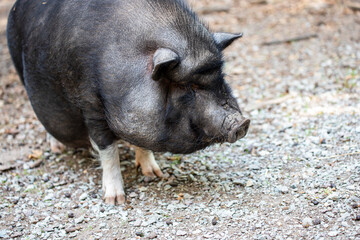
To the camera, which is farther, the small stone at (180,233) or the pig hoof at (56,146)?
the pig hoof at (56,146)

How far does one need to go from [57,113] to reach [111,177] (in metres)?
0.95

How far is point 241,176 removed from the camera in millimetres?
5047

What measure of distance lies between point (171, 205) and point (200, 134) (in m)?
0.88

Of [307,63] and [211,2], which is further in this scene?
[211,2]

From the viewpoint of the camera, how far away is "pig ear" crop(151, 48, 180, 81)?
3.88m

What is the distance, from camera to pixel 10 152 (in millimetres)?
6047

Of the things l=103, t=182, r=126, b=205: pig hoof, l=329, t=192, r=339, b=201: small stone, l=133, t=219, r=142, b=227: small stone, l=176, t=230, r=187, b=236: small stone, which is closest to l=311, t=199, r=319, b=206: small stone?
l=329, t=192, r=339, b=201: small stone

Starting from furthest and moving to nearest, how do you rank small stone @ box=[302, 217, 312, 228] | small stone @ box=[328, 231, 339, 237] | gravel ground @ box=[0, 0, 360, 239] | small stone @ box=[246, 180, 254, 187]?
1. small stone @ box=[246, 180, 254, 187]
2. gravel ground @ box=[0, 0, 360, 239]
3. small stone @ box=[302, 217, 312, 228]
4. small stone @ box=[328, 231, 339, 237]

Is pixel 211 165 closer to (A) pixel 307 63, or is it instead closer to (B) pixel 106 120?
(B) pixel 106 120

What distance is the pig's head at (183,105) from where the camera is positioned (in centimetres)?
412

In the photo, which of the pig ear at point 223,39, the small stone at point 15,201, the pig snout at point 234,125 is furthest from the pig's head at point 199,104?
the small stone at point 15,201

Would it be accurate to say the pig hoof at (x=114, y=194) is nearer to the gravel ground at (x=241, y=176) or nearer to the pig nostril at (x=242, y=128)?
the gravel ground at (x=241, y=176)

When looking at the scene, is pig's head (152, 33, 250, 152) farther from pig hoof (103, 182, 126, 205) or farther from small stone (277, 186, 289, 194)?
pig hoof (103, 182, 126, 205)

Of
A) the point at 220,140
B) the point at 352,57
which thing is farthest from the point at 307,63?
the point at 220,140
